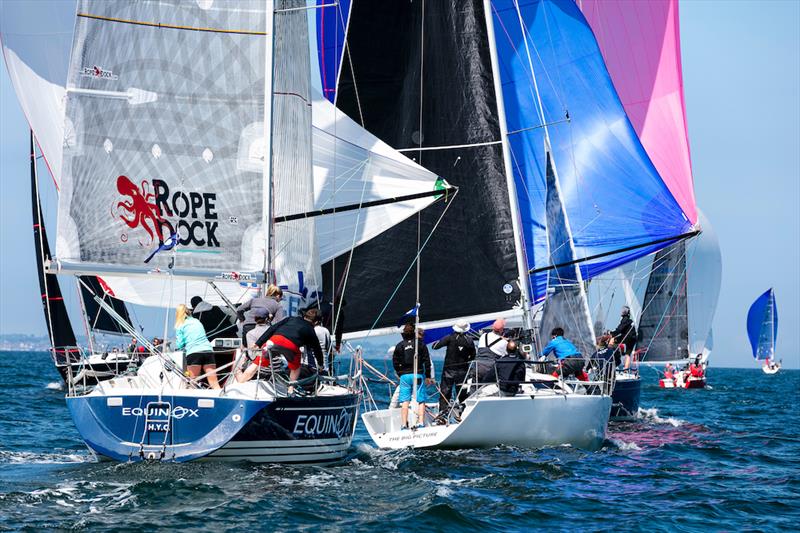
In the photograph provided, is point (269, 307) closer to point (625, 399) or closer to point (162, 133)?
point (162, 133)

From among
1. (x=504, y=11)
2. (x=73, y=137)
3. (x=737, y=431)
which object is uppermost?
(x=504, y=11)

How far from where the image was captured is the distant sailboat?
7594 cm

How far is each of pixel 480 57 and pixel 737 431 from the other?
941cm

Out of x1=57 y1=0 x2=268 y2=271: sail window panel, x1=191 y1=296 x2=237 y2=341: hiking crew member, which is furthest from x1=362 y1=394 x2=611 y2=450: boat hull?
x1=57 y1=0 x2=268 y2=271: sail window panel

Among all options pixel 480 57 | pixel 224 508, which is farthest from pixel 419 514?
pixel 480 57

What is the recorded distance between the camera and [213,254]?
14.1 meters

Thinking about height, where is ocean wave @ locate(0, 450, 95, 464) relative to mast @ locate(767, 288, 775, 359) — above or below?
below

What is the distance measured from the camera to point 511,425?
608 inches

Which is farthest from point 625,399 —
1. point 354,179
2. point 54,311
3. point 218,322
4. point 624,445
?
point 54,311

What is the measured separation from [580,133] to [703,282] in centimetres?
2333

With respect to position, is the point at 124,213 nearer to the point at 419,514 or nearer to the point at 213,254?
the point at 213,254

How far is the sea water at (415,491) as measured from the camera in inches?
405

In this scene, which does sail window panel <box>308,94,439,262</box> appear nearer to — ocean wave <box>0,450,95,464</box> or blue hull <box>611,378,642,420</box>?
ocean wave <box>0,450,95,464</box>

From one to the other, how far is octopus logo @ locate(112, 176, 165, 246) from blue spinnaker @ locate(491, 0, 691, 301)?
38.3 feet
